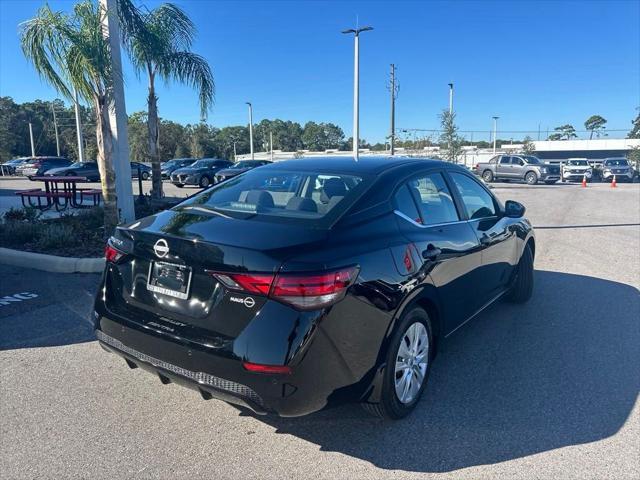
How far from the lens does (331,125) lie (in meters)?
119

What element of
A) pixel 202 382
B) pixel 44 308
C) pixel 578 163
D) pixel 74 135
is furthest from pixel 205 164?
pixel 74 135

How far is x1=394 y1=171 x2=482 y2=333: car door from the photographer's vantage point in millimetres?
3307

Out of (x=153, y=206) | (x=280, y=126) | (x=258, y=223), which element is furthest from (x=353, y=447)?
(x=280, y=126)

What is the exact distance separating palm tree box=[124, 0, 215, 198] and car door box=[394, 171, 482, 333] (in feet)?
29.5

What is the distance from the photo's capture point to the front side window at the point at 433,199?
11.8ft

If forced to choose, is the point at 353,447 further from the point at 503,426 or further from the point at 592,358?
the point at 592,358

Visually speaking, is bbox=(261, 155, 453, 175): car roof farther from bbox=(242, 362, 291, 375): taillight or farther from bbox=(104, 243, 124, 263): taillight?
bbox=(242, 362, 291, 375): taillight

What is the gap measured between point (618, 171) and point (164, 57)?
112 feet

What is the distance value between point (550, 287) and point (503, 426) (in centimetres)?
373

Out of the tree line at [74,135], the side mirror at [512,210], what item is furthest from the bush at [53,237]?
the tree line at [74,135]

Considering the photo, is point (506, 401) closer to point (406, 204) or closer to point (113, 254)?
point (406, 204)

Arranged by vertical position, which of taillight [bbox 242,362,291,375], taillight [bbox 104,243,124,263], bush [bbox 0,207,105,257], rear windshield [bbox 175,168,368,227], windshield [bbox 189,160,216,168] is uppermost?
rear windshield [bbox 175,168,368,227]

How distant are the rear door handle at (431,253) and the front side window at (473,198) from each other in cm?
93

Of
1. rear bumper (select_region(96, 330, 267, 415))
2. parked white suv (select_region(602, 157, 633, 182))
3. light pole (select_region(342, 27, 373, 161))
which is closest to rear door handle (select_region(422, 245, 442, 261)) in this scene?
rear bumper (select_region(96, 330, 267, 415))
